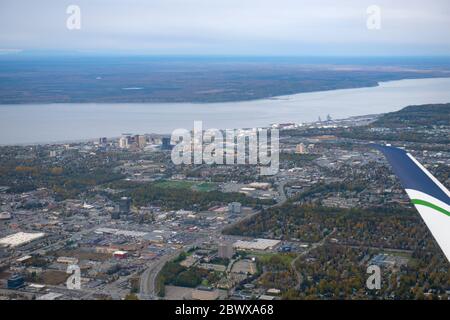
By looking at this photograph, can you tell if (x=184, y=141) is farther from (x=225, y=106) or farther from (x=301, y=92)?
(x=301, y=92)

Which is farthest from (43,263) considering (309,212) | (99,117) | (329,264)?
(99,117)

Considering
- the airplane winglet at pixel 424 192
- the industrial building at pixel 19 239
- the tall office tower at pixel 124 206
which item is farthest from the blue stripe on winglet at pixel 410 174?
the tall office tower at pixel 124 206

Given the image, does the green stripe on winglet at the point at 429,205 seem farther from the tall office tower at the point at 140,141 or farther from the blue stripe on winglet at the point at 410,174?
the tall office tower at the point at 140,141

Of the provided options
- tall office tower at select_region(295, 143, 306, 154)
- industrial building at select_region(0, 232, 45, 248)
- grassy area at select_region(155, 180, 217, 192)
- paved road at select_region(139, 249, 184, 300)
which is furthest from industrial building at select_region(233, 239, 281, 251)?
tall office tower at select_region(295, 143, 306, 154)
